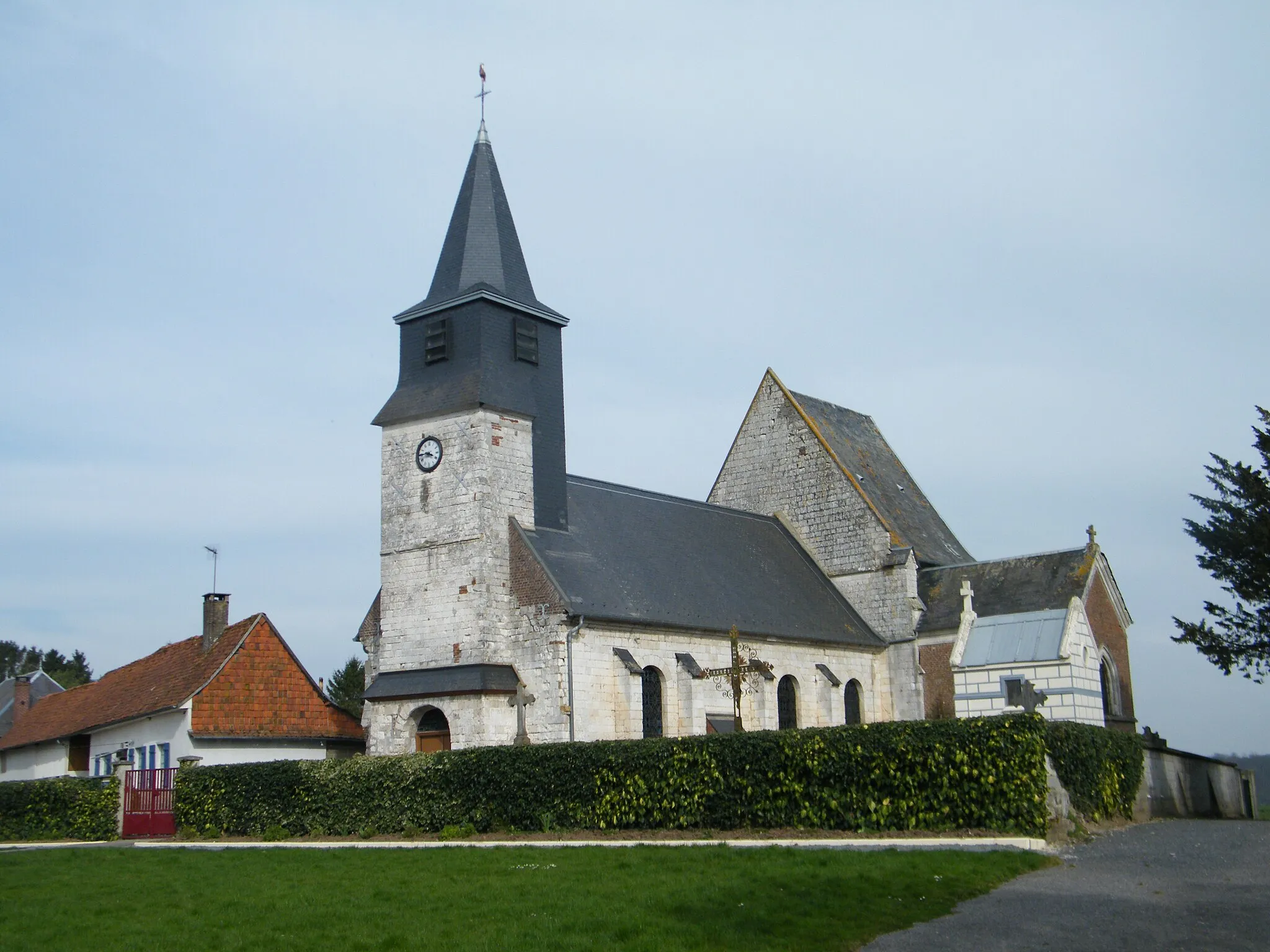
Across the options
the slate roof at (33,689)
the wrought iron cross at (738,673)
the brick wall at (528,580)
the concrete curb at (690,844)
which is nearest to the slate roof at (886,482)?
the wrought iron cross at (738,673)

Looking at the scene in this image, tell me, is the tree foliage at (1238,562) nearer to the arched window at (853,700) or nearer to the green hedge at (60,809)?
the arched window at (853,700)

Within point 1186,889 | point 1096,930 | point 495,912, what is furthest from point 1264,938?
point 495,912

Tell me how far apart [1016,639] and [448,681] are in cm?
1113

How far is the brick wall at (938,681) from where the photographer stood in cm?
3144

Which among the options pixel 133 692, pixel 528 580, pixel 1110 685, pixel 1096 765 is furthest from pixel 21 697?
pixel 1096 765

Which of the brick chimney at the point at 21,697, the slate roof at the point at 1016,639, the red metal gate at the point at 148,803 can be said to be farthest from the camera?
the brick chimney at the point at 21,697

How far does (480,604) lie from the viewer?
25562mm

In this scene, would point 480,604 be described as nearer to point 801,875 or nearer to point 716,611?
point 716,611

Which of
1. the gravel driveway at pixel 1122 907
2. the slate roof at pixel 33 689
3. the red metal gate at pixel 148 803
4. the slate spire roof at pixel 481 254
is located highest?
the slate spire roof at pixel 481 254

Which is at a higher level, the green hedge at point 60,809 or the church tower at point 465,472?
the church tower at point 465,472

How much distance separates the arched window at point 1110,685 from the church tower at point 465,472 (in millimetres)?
13928

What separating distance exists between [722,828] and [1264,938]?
902cm

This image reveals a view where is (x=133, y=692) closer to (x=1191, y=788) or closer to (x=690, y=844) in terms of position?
(x=690, y=844)

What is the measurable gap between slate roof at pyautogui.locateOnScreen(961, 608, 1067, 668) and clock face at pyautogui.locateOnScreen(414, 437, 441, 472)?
12069mm
